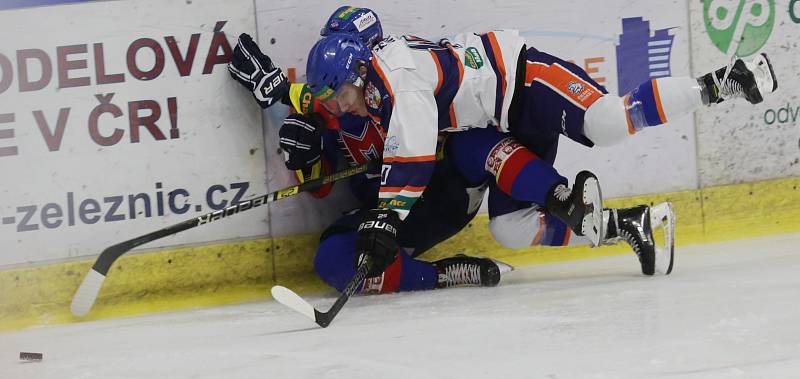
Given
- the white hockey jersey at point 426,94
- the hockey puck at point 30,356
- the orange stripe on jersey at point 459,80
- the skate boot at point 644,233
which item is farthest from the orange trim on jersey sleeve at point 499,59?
the hockey puck at point 30,356

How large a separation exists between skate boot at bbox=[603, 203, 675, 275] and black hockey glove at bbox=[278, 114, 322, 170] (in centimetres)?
90

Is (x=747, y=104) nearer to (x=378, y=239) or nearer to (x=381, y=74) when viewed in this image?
(x=381, y=74)

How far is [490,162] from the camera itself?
3332 millimetres

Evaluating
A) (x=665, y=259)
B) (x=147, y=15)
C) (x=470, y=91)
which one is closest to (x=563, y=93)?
(x=470, y=91)

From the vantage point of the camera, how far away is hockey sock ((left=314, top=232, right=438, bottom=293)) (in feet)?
10.8

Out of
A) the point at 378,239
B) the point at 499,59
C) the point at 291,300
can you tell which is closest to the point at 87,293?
the point at 291,300

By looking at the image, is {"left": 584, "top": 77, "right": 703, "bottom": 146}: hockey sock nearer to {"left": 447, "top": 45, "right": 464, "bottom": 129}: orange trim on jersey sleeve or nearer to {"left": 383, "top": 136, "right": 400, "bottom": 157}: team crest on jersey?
{"left": 447, "top": 45, "right": 464, "bottom": 129}: orange trim on jersey sleeve

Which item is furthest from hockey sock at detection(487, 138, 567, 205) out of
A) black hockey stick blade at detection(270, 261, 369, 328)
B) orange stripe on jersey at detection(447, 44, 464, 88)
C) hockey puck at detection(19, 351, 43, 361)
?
hockey puck at detection(19, 351, 43, 361)

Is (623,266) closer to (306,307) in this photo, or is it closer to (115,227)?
(306,307)

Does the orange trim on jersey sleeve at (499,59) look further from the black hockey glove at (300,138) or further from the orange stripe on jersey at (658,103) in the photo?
the black hockey glove at (300,138)

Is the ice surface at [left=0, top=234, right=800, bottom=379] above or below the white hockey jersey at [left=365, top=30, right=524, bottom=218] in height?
below

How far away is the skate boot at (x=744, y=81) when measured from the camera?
2916mm

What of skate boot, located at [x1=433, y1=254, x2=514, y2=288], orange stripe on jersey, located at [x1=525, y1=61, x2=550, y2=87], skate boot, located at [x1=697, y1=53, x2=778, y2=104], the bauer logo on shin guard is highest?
orange stripe on jersey, located at [x1=525, y1=61, x2=550, y2=87]

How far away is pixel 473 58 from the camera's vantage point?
3.25m
